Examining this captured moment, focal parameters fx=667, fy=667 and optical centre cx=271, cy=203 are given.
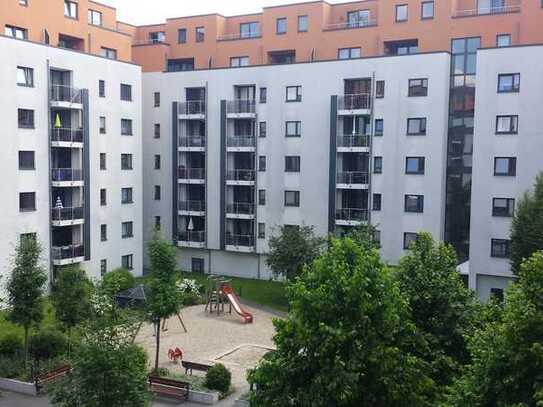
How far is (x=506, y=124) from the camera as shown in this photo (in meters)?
43.2

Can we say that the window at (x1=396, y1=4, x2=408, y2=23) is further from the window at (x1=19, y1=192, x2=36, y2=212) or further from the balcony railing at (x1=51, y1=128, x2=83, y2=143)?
the window at (x1=19, y1=192, x2=36, y2=212)

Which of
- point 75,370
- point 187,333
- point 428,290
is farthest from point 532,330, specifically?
point 187,333

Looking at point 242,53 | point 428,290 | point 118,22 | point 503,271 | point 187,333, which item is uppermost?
point 118,22

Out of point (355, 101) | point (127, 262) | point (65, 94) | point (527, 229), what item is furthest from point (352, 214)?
point (65, 94)

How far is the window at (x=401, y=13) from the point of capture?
5278 centimetres

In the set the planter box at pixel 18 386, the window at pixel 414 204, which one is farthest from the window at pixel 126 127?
the planter box at pixel 18 386

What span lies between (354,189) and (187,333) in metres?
17.8

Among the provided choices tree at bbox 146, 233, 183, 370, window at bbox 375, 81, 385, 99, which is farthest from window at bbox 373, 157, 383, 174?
tree at bbox 146, 233, 183, 370

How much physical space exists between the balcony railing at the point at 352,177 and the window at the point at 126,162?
1647 cm

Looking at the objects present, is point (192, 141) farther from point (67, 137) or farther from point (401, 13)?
point (401, 13)

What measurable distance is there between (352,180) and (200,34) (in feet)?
74.9

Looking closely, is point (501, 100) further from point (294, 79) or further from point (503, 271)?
point (294, 79)

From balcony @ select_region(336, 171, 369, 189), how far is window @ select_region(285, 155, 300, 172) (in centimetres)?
346

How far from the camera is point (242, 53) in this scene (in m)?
59.9
